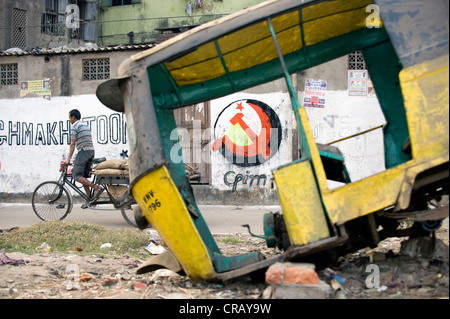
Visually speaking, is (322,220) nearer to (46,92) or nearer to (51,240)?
(51,240)

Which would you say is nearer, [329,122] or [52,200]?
[52,200]

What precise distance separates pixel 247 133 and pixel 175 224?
838 centimetres

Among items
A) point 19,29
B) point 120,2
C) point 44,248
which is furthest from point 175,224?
point 120,2

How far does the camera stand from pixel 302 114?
3.96 metres

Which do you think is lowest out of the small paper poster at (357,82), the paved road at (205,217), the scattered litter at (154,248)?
the paved road at (205,217)

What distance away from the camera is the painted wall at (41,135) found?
44.3 feet

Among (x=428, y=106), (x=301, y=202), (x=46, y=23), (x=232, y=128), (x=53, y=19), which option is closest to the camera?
(x=428, y=106)

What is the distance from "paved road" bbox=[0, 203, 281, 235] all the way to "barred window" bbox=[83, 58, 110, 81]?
343 centimetres

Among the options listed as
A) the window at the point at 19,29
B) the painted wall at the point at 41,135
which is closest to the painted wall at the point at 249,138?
the painted wall at the point at 41,135

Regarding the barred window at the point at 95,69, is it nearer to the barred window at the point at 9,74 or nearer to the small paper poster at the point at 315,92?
the barred window at the point at 9,74

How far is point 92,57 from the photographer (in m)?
13.6

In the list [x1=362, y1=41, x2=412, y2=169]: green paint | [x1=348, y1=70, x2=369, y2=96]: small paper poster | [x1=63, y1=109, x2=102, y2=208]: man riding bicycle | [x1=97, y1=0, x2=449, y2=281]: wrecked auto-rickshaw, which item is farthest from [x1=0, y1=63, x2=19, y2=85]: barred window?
[x1=362, y1=41, x2=412, y2=169]: green paint

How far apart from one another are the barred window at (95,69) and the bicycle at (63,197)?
14.3ft

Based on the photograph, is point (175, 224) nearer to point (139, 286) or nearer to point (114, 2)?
point (139, 286)
